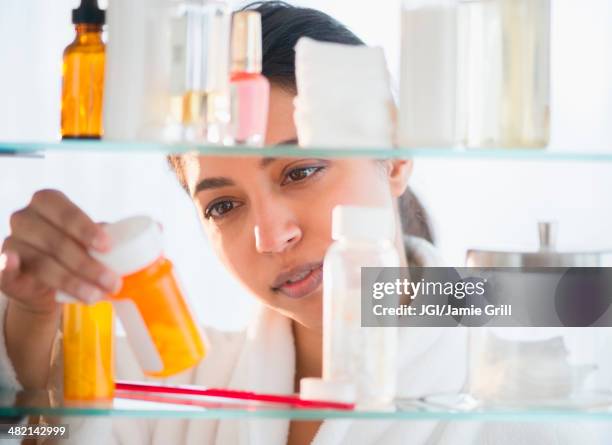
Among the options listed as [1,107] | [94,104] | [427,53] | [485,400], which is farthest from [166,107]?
[1,107]

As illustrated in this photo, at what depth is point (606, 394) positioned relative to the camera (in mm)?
936

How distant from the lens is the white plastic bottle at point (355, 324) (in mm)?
886

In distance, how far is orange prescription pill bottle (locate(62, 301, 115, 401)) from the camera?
92 centimetres

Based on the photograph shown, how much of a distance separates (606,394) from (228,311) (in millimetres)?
539

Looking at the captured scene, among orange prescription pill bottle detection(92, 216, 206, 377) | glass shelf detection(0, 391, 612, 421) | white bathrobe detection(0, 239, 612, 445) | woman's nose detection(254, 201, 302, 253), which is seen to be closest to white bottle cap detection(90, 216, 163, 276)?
orange prescription pill bottle detection(92, 216, 206, 377)

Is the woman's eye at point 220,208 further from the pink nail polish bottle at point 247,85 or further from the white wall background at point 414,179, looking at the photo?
the pink nail polish bottle at point 247,85

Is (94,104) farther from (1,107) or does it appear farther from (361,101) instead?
(1,107)

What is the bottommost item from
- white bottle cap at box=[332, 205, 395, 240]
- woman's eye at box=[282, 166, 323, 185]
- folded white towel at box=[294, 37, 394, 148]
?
white bottle cap at box=[332, 205, 395, 240]

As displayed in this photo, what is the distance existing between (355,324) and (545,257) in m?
0.16

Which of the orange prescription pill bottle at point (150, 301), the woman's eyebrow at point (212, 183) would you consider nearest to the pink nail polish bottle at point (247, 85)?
the orange prescription pill bottle at point (150, 301)

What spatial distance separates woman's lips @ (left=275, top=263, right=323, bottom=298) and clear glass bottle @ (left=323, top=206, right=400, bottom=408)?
26 centimetres

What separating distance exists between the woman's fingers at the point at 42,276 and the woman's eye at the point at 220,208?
0.32 meters

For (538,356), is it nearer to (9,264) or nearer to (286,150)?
(286,150)

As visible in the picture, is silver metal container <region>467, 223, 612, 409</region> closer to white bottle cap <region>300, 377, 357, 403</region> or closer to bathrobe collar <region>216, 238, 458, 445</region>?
white bottle cap <region>300, 377, 357, 403</region>
